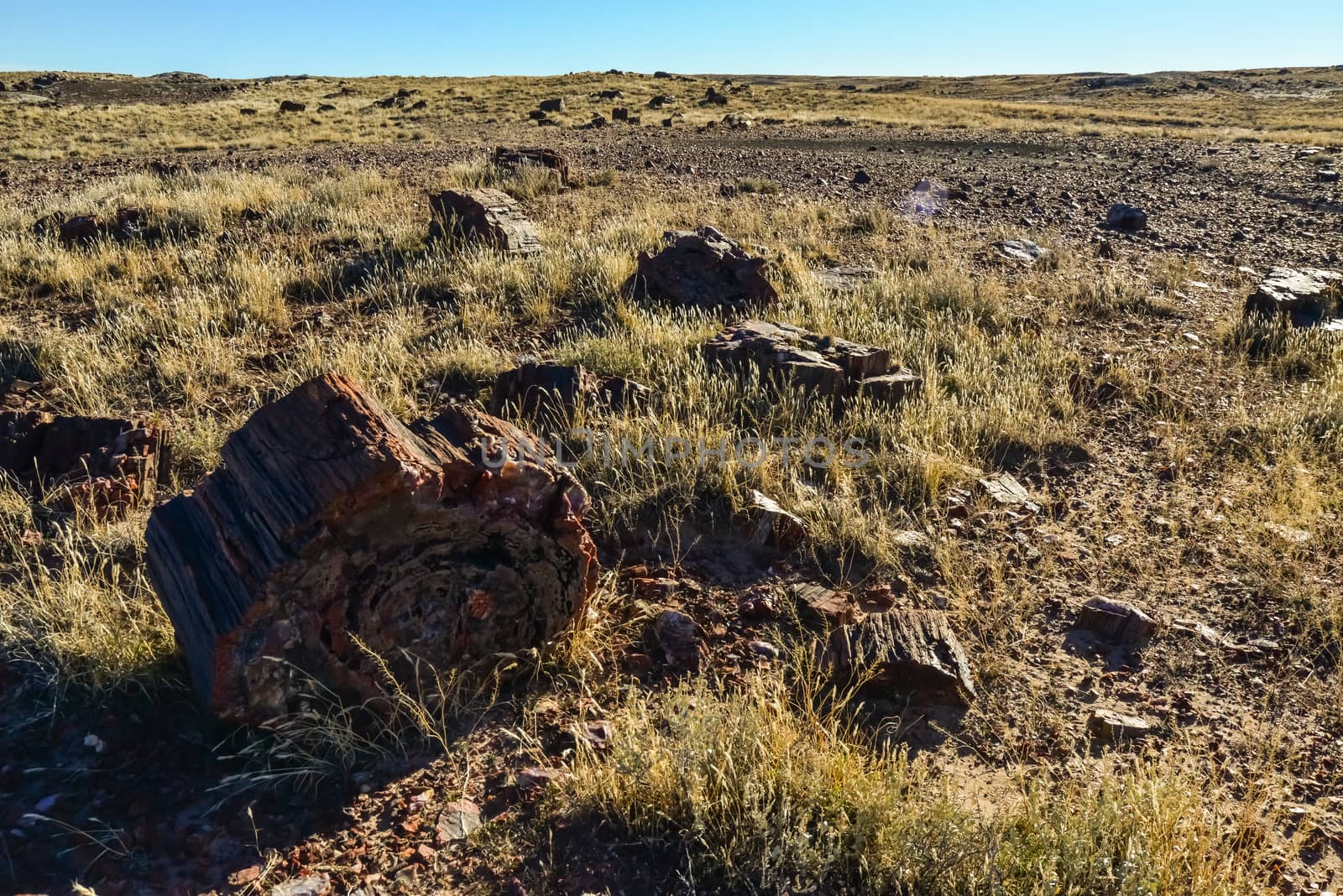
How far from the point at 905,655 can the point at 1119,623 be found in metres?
1.09

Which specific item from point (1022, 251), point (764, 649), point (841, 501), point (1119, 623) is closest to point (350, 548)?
point (764, 649)

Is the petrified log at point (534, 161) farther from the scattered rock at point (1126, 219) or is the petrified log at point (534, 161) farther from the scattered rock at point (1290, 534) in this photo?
the scattered rock at point (1290, 534)

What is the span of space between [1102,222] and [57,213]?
43.0 ft

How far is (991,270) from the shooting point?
8.17 meters

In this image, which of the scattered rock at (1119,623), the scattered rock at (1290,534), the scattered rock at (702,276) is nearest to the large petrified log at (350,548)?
the scattered rock at (1119,623)

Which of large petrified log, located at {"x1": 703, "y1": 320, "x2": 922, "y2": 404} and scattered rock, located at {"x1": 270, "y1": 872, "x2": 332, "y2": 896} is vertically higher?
large petrified log, located at {"x1": 703, "y1": 320, "x2": 922, "y2": 404}

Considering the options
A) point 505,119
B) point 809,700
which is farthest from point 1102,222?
point 505,119

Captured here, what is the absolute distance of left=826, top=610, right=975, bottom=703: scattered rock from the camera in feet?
9.43

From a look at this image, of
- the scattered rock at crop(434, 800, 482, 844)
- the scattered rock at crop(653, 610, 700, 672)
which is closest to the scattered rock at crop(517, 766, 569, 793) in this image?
the scattered rock at crop(434, 800, 482, 844)

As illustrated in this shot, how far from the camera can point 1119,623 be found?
3.32 m

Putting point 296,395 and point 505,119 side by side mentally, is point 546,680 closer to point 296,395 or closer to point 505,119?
point 296,395

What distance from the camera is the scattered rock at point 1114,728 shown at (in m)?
2.80

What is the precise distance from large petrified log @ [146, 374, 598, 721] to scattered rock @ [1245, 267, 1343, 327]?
6651 millimetres

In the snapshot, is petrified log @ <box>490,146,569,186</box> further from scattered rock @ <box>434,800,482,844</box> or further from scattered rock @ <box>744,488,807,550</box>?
scattered rock @ <box>434,800,482,844</box>
